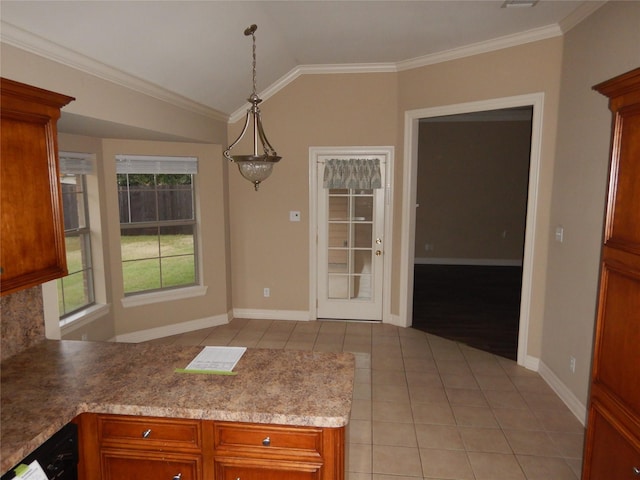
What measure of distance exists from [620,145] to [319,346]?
342cm

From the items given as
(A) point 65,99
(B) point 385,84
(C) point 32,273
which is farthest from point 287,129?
(C) point 32,273

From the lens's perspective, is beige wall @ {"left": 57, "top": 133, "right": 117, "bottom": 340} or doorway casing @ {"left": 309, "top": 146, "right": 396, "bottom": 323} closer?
beige wall @ {"left": 57, "top": 133, "right": 117, "bottom": 340}

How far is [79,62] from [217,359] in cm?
196

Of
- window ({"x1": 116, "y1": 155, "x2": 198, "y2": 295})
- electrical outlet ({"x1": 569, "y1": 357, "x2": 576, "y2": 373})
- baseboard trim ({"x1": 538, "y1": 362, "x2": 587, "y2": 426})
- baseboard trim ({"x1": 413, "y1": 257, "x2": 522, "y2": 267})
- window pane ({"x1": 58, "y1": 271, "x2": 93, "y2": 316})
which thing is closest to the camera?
baseboard trim ({"x1": 538, "y1": 362, "x2": 587, "y2": 426})

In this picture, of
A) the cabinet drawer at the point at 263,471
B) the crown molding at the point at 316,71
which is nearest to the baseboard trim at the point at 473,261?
the crown molding at the point at 316,71

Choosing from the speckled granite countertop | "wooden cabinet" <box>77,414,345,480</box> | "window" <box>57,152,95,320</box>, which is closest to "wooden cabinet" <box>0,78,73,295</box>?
the speckled granite countertop

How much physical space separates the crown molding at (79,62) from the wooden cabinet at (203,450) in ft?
6.07

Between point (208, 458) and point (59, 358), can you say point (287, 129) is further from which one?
point (208, 458)

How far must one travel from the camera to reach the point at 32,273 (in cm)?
189

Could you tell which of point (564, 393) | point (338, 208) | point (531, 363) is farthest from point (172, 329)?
point (564, 393)

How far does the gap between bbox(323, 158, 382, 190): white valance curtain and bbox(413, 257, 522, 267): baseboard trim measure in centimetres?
432

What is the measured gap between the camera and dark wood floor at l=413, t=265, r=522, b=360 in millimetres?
4977

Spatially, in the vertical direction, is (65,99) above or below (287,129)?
below

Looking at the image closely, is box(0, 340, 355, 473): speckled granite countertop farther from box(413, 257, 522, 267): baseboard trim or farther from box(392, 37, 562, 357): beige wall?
box(413, 257, 522, 267): baseboard trim
